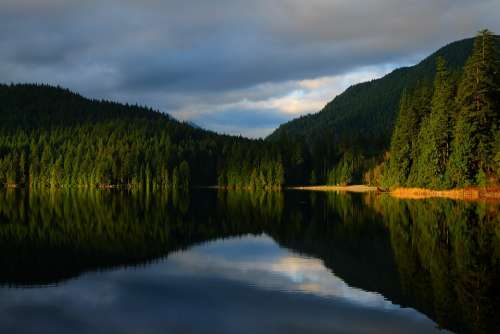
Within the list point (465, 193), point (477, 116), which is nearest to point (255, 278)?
point (465, 193)

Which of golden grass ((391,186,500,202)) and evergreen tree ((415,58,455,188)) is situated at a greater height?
evergreen tree ((415,58,455,188))

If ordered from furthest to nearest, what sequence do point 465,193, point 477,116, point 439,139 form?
point 439,139 < point 465,193 < point 477,116

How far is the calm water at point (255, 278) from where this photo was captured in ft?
58.0

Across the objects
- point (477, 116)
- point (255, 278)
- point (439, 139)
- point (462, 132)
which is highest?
point (477, 116)

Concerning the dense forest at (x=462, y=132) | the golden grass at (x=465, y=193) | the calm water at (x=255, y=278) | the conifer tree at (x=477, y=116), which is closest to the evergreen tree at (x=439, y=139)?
the dense forest at (x=462, y=132)

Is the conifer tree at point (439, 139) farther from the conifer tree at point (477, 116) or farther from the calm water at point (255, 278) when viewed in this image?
the calm water at point (255, 278)

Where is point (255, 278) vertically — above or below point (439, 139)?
below

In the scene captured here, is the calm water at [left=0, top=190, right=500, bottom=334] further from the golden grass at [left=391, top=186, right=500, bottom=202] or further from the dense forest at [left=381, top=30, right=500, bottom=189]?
the dense forest at [left=381, top=30, right=500, bottom=189]

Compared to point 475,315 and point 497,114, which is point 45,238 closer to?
point 475,315

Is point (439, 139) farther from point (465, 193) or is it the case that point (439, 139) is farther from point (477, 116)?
point (465, 193)

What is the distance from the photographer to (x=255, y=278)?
25.5m

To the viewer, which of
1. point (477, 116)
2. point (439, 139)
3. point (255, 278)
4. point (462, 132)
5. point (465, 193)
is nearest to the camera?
point (255, 278)

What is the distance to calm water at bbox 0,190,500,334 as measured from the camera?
17.7 metres

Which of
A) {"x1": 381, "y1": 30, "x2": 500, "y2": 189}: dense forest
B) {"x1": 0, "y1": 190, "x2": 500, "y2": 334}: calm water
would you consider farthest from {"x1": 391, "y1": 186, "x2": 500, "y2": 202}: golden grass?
{"x1": 0, "y1": 190, "x2": 500, "y2": 334}: calm water
